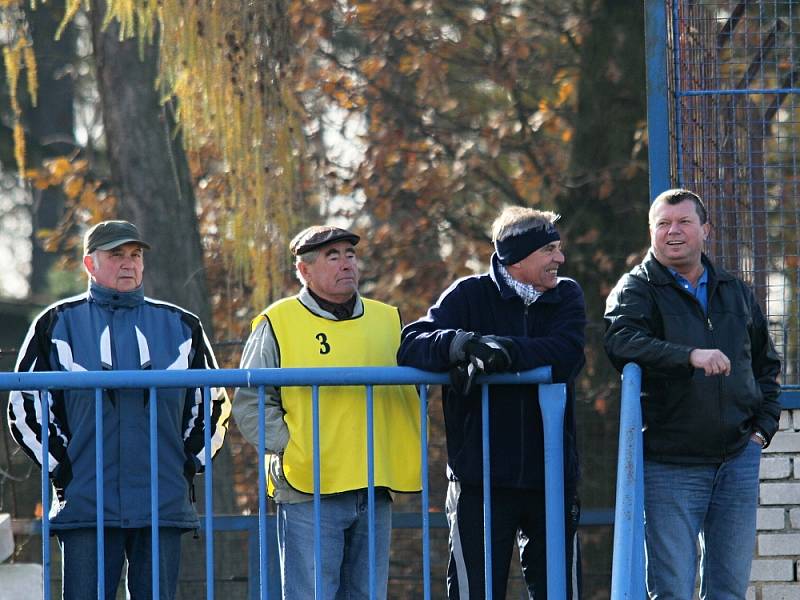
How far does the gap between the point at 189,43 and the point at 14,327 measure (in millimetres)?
5546

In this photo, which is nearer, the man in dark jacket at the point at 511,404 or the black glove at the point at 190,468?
the man in dark jacket at the point at 511,404

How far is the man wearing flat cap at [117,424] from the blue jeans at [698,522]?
1464mm

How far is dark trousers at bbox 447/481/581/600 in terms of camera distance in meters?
5.13

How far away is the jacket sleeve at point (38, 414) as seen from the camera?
5.23 m

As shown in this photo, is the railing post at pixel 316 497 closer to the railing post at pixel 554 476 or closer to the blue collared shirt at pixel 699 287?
the railing post at pixel 554 476

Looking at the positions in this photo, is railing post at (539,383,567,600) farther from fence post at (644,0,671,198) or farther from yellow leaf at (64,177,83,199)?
yellow leaf at (64,177,83,199)

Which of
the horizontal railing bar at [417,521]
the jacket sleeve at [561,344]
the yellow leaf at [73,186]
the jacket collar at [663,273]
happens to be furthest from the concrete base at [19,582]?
the yellow leaf at [73,186]

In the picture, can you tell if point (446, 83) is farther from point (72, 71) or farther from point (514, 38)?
point (72, 71)

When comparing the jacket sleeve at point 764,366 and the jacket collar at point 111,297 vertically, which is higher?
the jacket collar at point 111,297

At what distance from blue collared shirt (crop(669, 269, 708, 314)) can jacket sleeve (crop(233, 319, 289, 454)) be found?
1344mm

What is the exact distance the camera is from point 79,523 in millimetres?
5180

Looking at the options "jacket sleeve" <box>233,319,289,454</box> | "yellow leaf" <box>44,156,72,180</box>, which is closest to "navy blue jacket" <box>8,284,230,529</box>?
"jacket sleeve" <box>233,319,289,454</box>

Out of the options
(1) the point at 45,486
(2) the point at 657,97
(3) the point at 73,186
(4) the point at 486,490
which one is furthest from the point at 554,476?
(3) the point at 73,186

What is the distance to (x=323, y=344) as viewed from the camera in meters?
5.36
